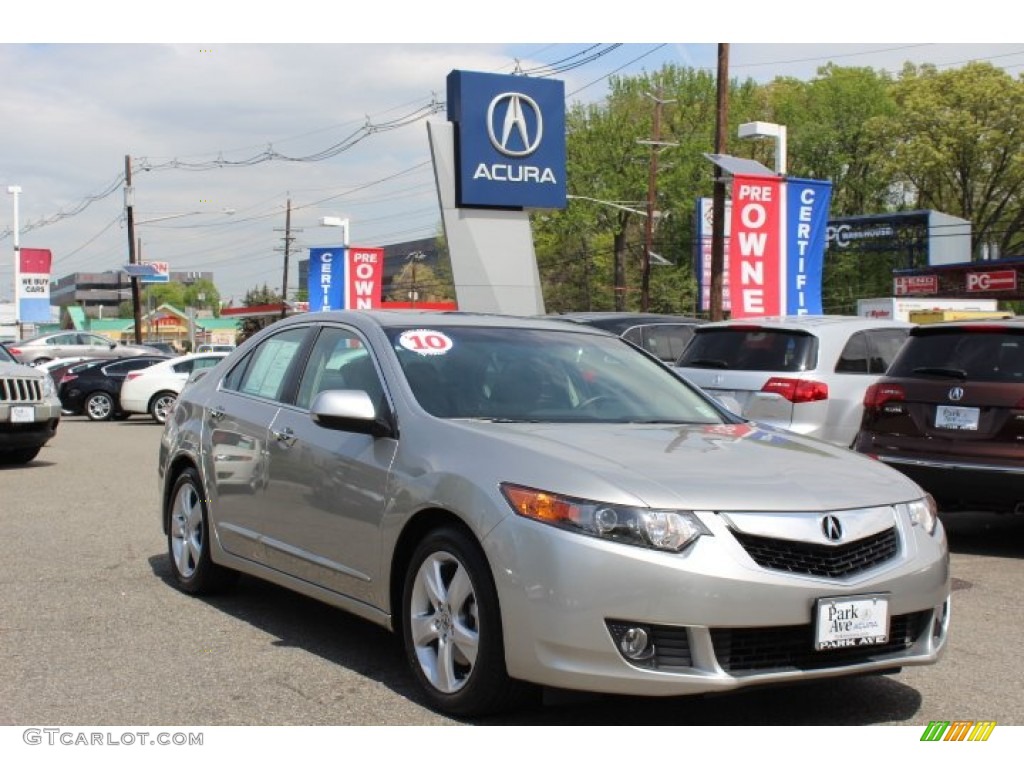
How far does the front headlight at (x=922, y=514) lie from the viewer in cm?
469

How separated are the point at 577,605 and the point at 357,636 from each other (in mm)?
2203

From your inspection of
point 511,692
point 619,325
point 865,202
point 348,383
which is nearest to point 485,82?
point 619,325

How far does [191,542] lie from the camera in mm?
6977

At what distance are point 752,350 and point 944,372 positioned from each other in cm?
218

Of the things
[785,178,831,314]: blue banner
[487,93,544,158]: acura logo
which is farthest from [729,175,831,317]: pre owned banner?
[487,93,544,158]: acura logo

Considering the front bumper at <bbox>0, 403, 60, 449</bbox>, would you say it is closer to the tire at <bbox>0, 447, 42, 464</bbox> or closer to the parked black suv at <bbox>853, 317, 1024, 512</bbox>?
the tire at <bbox>0, 447, 42, 464</bbox>

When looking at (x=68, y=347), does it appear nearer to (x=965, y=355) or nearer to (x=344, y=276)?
(x=344, y=276)

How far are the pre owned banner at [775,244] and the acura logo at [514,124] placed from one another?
15.3 ft

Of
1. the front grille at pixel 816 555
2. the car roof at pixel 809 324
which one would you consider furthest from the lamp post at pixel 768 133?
the front grille at pixel 816 555

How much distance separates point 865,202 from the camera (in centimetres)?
6562

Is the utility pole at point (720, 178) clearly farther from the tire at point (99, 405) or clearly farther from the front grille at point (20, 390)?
the front grille at point (20, 390)

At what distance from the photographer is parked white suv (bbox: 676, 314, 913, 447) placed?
10.3m

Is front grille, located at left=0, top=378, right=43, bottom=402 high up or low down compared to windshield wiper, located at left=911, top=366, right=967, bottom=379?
down

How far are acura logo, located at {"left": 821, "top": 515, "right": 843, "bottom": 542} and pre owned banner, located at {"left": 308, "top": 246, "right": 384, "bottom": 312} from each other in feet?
93.2
